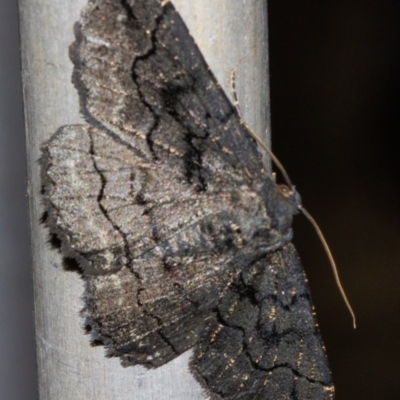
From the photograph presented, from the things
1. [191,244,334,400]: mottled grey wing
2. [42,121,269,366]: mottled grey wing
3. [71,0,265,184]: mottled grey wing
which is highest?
[71,0,265,184]: mottled grey wing

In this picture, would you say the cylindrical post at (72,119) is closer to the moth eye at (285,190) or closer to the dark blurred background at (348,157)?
the moth eye at (285,190)

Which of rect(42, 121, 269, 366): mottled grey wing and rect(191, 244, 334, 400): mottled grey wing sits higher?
rect(42, 121, 269, 366): mottled grey wing

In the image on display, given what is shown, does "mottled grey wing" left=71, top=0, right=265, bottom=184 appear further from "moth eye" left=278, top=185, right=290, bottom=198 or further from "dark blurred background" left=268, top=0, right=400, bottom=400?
"dark blurred background" left=268, top=0, right=400, bottom=400

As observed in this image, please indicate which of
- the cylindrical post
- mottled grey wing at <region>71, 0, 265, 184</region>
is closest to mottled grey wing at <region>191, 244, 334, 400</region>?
the cylindrical post

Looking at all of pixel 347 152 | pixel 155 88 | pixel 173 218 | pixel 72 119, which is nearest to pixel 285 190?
pixel 173 218

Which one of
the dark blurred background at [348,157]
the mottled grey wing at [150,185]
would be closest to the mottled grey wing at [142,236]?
the mottled grey wing at [150,185]

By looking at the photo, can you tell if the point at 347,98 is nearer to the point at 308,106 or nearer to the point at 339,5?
the point at 308,106

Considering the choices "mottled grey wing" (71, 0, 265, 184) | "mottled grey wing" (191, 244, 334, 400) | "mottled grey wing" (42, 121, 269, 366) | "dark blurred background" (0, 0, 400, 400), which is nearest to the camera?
"mottled grey wing" (71, 0, 265, 184)

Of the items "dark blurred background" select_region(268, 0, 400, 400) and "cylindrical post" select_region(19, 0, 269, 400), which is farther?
"dark blurred background" select_region(268, 0, 400, 400)
